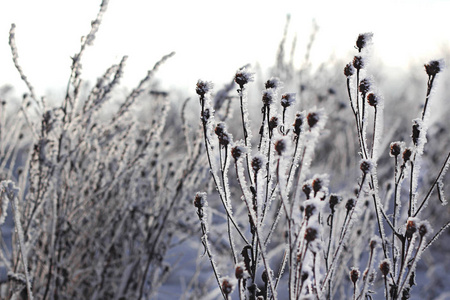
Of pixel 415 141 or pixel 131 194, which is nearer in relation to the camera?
pixel 415 141

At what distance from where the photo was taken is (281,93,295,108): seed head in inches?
39.3

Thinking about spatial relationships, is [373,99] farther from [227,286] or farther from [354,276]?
[227,286]

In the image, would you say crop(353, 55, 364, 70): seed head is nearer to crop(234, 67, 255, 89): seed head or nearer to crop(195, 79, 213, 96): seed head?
crop(234, 67, 255, 89): seed head

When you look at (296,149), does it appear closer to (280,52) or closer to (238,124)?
(280,52)

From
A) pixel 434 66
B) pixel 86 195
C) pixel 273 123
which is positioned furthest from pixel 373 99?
pixel 86 195

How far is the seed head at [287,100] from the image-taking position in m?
1.00

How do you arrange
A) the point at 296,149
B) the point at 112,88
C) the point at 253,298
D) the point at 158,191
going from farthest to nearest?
the point at 158,191
the point at 112,88
the point at 253,298
the point at 296,149

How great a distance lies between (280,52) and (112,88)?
3234 mm

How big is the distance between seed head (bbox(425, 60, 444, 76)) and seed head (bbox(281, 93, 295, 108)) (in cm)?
32

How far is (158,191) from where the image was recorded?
2.46 metres

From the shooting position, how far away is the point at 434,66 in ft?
3.20

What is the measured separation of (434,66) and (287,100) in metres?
0.35

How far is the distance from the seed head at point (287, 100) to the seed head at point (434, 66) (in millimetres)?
320

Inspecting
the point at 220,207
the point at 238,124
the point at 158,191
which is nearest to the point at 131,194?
the point at 158,191
